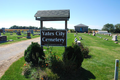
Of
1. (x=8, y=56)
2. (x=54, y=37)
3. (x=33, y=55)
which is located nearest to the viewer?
(x=33, y=55)

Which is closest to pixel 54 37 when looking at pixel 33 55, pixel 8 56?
pixel 33 55

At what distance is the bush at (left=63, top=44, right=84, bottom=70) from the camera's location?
491cm

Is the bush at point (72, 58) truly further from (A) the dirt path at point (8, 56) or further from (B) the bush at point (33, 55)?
(A) the dirt path at point (8, 56)

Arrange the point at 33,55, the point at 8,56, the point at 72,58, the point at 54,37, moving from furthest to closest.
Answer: the point at 8,56, the point at 54,37, the point at 33,55, the point at 72,58

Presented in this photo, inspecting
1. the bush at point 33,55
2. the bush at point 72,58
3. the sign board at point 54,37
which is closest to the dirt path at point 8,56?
the bush at point 33,55

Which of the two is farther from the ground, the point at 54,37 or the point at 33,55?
the point at 54,37

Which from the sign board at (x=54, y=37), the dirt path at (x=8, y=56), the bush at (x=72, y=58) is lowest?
the dirt path at (x=8, y=56)

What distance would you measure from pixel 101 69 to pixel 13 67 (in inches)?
207

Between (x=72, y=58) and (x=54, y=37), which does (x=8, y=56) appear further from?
(x=72, y=58)

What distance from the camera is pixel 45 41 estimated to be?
241 inches

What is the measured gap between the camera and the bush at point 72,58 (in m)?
4.91

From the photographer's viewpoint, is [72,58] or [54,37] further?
[54,37]

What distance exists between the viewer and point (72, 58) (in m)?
5.25

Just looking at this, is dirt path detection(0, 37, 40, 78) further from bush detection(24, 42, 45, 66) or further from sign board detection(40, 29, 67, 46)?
sign board detection(40, 29, 67, 46)
